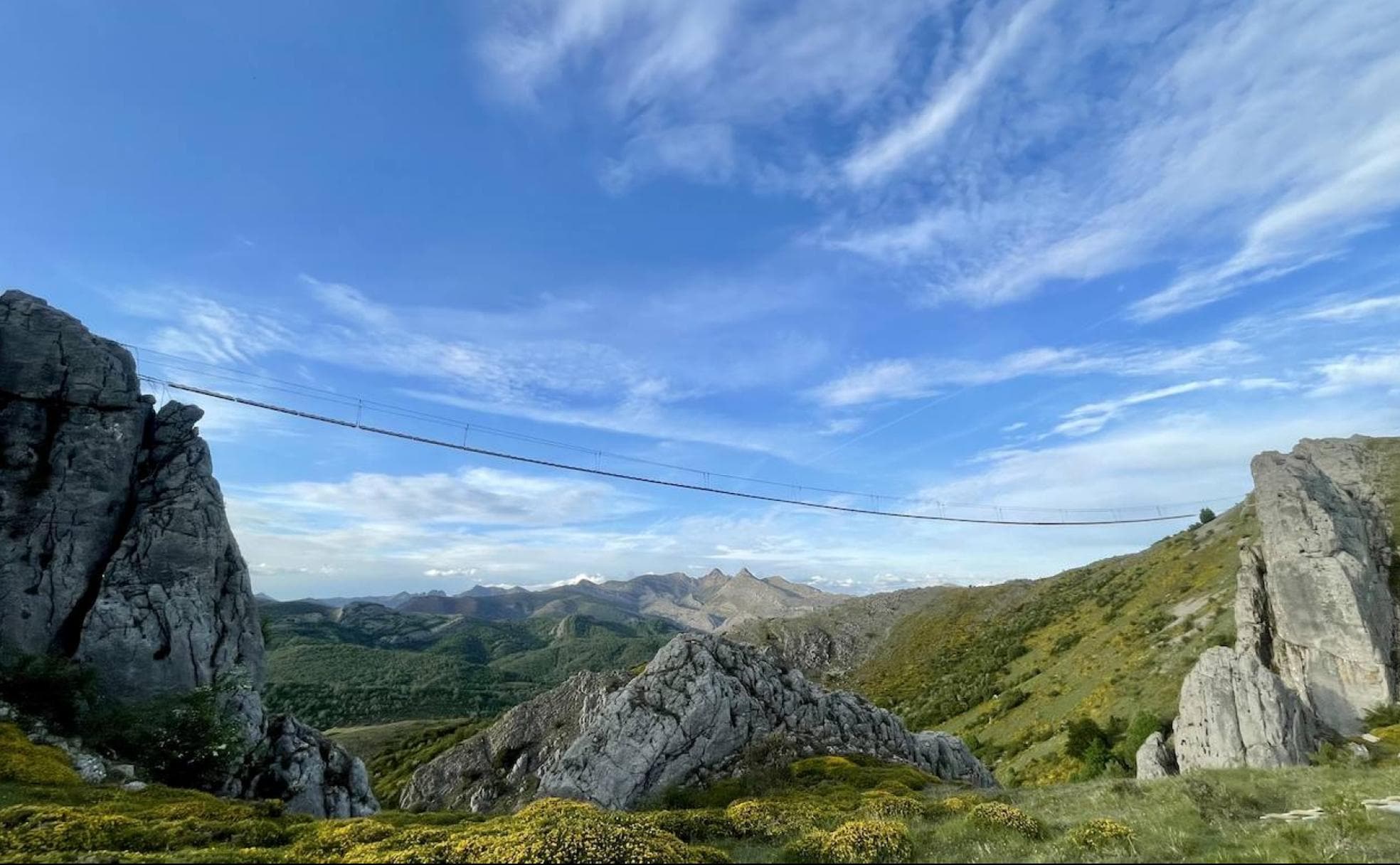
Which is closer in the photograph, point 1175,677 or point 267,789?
point 267,789

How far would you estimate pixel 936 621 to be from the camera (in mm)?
167250

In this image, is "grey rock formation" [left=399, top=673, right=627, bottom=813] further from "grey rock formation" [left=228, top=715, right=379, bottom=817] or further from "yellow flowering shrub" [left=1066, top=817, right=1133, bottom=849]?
"yellow flowering shrub" [left=1066, top=817, right=1133, bottom=849]

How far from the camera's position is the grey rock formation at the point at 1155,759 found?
5169 centimetres

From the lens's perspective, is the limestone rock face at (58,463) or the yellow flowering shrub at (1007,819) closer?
the yellow flowering shrub at (1007,819)

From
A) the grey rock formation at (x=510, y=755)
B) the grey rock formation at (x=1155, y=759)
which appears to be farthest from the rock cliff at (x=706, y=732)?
the grey rock formation at (x=1155, y=759)

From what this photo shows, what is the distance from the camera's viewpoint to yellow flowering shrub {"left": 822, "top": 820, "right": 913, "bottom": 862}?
1575 cm

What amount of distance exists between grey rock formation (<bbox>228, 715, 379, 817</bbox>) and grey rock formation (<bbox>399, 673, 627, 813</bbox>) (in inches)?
752

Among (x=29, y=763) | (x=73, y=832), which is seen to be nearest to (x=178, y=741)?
(x=29, y=763)

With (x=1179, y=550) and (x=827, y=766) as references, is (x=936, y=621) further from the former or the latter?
(x=827, y=766)

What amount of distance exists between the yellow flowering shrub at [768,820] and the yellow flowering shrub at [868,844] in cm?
325

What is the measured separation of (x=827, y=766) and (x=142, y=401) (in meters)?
66.5

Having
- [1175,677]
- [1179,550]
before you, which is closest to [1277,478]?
[1175,677]

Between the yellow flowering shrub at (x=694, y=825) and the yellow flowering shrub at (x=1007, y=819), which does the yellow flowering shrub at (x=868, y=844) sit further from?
the yellow flowering shrub at (x=694, y=825)

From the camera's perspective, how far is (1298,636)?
56.8 m
